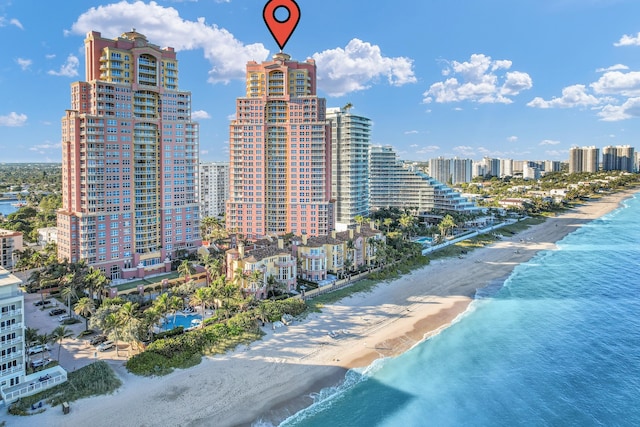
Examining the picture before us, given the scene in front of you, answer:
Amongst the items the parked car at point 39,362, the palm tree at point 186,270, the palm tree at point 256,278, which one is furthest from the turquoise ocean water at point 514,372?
the palm tree at point 186,270

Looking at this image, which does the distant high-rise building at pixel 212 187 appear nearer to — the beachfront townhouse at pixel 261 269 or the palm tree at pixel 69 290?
the beachfront townhouse at pixel 261 269

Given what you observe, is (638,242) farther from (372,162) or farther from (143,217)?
(143,217)

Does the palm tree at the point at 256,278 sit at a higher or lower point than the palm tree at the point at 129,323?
higher

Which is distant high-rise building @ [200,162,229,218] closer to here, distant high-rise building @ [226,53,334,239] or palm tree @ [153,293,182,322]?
distant high-rise building @ [226,53,334,239]

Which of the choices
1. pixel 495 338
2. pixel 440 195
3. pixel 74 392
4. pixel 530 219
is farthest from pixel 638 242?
pixel 74 392

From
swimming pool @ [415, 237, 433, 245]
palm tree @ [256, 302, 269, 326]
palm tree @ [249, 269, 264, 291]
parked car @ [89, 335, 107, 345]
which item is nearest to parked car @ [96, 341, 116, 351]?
parked car @ [89, 335, 107, 345]
